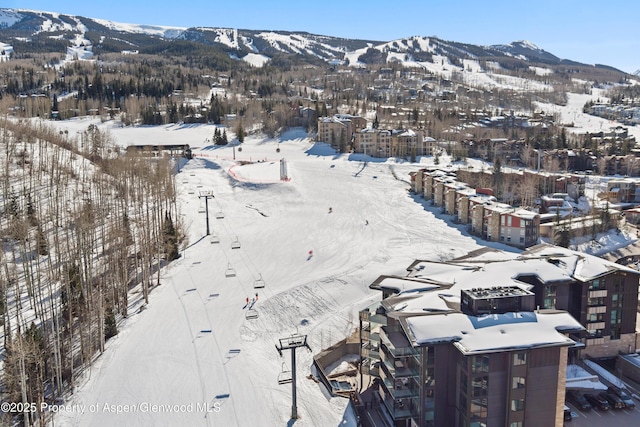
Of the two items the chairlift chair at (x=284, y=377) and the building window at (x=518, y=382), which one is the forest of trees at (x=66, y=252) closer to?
the chairlift chair at (x=284, y=377)

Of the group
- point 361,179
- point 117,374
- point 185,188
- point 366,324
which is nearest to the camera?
point 117,374

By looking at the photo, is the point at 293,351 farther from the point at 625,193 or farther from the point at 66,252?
the point at 625,193

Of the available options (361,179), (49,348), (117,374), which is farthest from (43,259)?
(361,179)

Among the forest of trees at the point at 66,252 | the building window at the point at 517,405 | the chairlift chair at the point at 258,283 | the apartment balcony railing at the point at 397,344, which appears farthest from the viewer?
the chairlift chair at the point at 258,283

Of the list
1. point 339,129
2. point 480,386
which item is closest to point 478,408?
point 480,386

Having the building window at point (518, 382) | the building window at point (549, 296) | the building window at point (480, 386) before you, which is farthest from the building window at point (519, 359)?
the building window at point (549, 296)

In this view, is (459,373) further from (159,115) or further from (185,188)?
(159,115)
